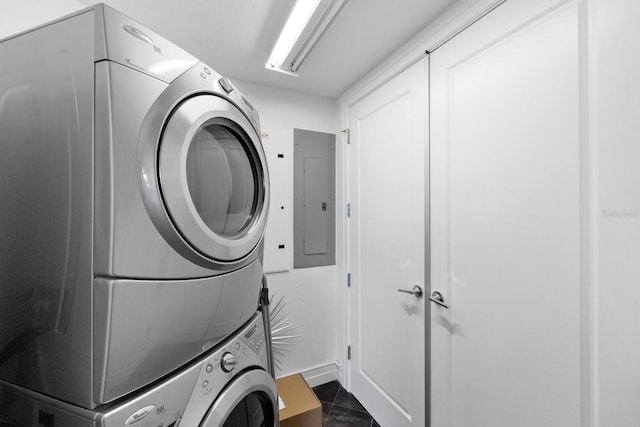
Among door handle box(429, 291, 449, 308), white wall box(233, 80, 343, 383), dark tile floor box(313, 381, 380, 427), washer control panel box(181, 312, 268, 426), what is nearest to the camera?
washer control panel box(181, 312, 268, 426)

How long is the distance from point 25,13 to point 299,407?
2.33 meters

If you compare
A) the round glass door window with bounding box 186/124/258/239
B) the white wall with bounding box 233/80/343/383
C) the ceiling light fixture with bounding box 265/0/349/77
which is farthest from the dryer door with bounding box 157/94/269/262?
the white wall with bounding box 233/80/343/383

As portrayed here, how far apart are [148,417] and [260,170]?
28.6 inches

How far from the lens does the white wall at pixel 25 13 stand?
2.84 feet

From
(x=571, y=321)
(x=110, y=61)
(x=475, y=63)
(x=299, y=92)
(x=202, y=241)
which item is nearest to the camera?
(x=110, y=61)

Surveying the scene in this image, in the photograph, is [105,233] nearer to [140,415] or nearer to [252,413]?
[140,415]

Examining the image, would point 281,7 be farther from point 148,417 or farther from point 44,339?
point 148,417

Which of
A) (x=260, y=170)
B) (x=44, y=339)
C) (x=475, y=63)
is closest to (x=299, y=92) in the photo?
(x=475, y=63)

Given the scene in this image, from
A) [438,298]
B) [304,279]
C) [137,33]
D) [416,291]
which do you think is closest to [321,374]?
[304,279]

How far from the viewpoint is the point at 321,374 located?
2.20m

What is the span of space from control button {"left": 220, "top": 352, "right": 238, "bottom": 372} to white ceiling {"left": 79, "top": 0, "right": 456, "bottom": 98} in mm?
1507

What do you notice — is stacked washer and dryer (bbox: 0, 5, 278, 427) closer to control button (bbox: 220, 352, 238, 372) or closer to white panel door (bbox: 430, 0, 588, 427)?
control button (bbox: 220, 352, 238, 372)

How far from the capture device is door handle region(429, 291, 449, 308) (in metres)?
1.30

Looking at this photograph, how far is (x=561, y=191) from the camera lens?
893mm
